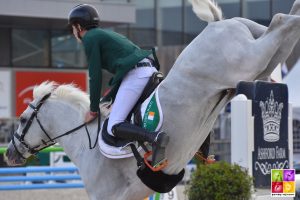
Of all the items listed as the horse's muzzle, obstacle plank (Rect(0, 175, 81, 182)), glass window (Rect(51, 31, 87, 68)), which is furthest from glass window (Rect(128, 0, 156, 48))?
the horse's muzzle

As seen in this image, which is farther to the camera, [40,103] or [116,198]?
[40,103]

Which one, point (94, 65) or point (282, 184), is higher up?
point (94, 65)

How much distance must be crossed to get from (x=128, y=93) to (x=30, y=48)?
49.2 ft

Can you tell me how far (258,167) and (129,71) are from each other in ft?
9.27

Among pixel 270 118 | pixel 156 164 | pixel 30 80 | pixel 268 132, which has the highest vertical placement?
pixel 156 164

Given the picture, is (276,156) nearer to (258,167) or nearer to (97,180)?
(258,167)

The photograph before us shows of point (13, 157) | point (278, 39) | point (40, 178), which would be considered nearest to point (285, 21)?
point (278, 39)

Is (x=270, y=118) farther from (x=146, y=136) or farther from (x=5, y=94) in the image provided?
(x=5, y=94)

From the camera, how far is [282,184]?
7.27 m

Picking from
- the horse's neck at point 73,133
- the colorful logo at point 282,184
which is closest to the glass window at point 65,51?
the colorful logo at point 282,184

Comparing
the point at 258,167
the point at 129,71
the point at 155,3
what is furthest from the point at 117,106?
the point at 155,3

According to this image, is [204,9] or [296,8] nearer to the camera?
[296,8]

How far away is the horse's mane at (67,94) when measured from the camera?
645 cm

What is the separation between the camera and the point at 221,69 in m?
5.11
